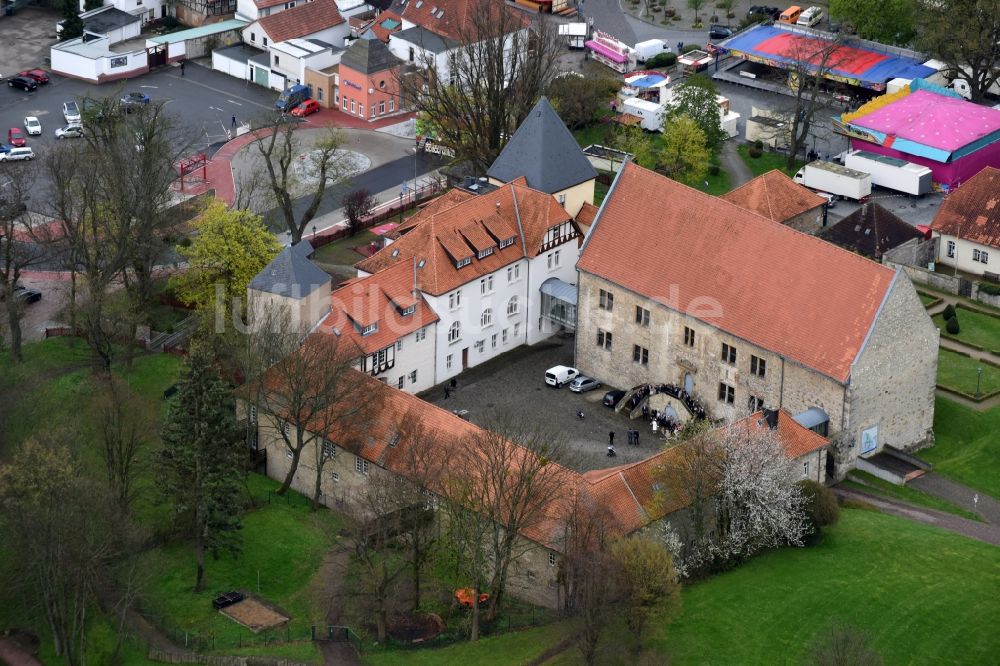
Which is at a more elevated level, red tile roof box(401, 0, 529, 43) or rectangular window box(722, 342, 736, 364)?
red tile roof box(401, 0, 529, 43)

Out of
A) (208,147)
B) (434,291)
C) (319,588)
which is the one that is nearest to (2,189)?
(208,147)

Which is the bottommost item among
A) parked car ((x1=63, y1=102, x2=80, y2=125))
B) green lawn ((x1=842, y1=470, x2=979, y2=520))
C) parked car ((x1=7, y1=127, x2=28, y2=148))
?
green lawn ((x1=842, y1=470, x2=979, y2=520))

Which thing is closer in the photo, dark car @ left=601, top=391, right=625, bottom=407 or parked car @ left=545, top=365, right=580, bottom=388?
dark car @ left=601, top=391, right=625, bottom=407

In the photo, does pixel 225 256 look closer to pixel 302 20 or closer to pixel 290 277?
pixel 290 277

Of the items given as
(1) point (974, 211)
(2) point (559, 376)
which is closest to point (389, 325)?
(2) point (559, 376)

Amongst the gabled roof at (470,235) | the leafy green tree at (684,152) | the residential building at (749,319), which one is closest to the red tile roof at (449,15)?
the leafy green tree at (684,152)

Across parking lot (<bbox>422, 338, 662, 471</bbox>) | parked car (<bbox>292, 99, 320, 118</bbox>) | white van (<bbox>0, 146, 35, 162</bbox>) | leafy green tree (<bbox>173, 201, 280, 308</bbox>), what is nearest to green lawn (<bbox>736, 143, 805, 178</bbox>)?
parking lot (<bbox>422, 338, 662, 471</bbox>)

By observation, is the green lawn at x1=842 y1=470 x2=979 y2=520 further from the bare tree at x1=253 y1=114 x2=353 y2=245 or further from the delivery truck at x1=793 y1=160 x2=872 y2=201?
the bare tree at x1=253 y1=114 x2=353 y2=245
